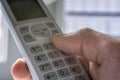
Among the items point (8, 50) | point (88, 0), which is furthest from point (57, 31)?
point (88, 0)

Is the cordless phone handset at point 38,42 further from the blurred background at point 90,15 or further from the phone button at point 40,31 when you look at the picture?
the blurred background at point 90,15

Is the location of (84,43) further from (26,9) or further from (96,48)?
(26,9)

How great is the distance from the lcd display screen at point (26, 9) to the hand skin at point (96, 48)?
64 mm

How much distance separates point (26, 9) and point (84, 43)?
14 cm

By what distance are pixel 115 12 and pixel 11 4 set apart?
0.78 metres

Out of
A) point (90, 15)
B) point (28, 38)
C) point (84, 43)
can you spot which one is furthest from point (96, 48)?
point (90, 15)

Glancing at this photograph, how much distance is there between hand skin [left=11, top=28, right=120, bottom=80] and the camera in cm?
53

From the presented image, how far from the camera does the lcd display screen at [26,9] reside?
563 millimetres

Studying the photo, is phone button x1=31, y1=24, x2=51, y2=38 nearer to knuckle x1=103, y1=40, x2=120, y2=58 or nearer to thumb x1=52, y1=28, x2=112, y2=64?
thumb x1=52, y1=28, x2=112, y2=64

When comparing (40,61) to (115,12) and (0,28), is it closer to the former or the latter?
(0,28)

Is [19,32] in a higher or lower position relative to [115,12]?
higher

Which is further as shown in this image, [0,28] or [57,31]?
[0,28]

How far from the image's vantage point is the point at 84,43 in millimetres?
555

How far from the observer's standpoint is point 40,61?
20.3 inches
